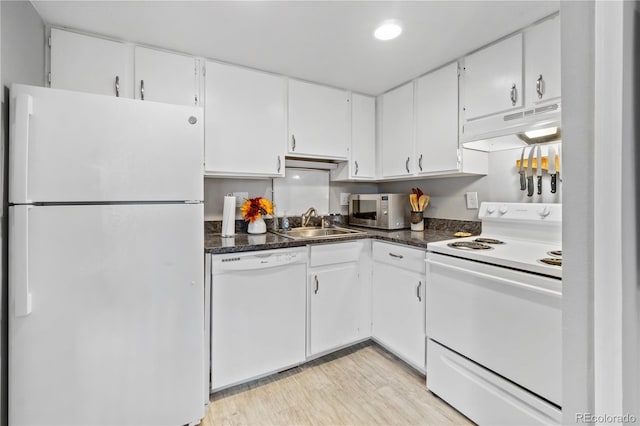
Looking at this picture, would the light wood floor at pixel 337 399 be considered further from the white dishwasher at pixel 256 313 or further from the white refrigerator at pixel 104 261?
the white refrigerator at pixel 104 261

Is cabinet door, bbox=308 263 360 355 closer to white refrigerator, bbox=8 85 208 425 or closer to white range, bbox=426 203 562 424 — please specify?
white range, bbox=426 203 562 424

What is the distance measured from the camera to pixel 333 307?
6.98ft

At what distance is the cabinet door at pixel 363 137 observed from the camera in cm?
260

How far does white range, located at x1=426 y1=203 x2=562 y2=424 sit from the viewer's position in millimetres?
1239

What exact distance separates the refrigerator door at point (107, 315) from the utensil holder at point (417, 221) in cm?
171

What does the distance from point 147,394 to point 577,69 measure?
1.91 m

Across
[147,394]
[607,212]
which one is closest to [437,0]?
[607,212]

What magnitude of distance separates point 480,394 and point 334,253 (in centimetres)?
116

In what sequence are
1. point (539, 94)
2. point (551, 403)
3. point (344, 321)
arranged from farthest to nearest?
1. point (344, 321)
2. point (539, 94)
3. point (551, 403)

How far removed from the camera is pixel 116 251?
1329mm

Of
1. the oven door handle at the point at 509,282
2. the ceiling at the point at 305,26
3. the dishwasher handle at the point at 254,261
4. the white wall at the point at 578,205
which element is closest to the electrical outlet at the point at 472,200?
the oven door handle at the point at 509,282

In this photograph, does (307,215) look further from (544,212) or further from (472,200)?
(544,212)

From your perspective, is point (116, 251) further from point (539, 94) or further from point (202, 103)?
point (539, 94)

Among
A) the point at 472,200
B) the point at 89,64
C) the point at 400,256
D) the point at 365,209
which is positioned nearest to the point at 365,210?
the point at 365,209
